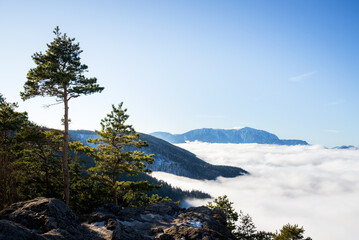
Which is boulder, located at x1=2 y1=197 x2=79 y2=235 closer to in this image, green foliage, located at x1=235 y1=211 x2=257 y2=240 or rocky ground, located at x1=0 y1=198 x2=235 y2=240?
rocky ground, located at x1=0 y1=198 x2=235 y2=240

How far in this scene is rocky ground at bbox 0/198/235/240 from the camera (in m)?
9.73

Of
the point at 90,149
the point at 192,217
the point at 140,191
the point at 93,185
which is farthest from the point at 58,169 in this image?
the point at 192,217

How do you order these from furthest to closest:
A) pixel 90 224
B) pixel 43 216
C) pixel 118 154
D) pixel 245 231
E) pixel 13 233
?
pixel 245 231, pixel 118 154, pixel 90 224, pixel 43 216, pixel 13 233

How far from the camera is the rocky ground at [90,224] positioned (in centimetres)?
973

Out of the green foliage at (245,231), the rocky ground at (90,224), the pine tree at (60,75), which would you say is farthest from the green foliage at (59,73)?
the green foliage at (245,231)

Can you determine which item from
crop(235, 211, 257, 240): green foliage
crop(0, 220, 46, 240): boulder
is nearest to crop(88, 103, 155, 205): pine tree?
crop(0, 220, 46, 240): boulder

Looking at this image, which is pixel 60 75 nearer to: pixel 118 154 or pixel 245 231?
pixel 118 154

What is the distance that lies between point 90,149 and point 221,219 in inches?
681

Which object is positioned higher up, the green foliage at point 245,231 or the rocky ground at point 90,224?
the rocky ground at point 90,224

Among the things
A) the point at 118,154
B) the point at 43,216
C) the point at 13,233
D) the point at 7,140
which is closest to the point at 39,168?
the point at 7,140

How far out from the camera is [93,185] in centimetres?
2731

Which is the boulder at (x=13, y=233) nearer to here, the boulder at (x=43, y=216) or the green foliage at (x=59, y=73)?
the boulder at (x=43, y=216)

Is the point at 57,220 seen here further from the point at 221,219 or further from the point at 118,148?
the point at 221,219

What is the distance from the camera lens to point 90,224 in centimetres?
1496
